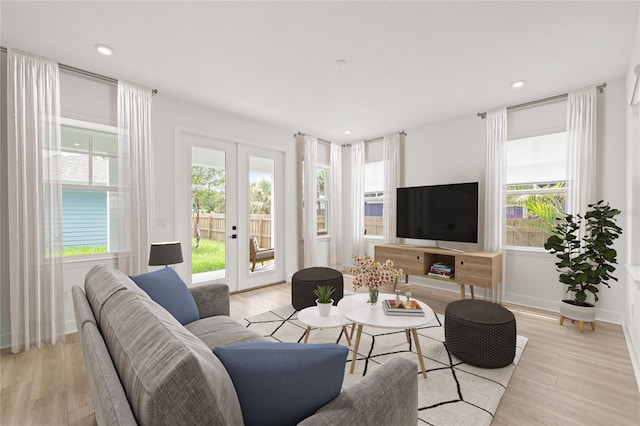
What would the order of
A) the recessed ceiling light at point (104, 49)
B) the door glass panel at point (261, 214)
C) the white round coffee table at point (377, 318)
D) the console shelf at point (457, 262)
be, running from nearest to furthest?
the white round coffee table at point (377, 318), the recessed ceiling light at point (104, 49), the console shelf at point (457, 262), the door glass panel at point (261, 214)

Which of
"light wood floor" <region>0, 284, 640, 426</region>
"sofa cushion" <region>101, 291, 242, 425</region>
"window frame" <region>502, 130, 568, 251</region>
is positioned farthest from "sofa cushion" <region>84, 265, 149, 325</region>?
"window frame" <region>502, 130, 568, 251</region>

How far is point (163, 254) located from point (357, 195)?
379 cm

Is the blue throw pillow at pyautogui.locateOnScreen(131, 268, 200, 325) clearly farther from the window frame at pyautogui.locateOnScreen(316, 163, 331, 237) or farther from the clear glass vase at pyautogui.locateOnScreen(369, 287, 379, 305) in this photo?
the window frame at pyautogui.locateOnScreen(316, 163, 331, 237)

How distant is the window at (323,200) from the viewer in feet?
19.4

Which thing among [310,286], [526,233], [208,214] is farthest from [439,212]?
[208,214]

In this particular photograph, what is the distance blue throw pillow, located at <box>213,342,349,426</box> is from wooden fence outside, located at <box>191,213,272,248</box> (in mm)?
3475

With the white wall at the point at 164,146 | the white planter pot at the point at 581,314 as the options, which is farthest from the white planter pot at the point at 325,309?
the white planter pot at the point at 581,314

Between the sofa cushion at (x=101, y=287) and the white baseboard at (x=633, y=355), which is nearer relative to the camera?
the sofa cushion at (x=101, y=287)

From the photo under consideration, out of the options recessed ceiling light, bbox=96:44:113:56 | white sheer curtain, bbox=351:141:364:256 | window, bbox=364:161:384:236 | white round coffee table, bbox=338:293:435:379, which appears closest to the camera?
white round coffee table, bbox=338:293:435:379

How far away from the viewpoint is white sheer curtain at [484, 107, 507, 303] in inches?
157

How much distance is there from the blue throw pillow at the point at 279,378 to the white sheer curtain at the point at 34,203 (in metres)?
2.95

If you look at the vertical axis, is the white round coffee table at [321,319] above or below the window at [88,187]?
below

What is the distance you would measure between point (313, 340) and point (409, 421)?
1.73 meters

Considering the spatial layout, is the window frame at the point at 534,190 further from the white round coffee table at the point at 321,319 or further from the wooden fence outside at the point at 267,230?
the white round coffee table at the point at 321,319
